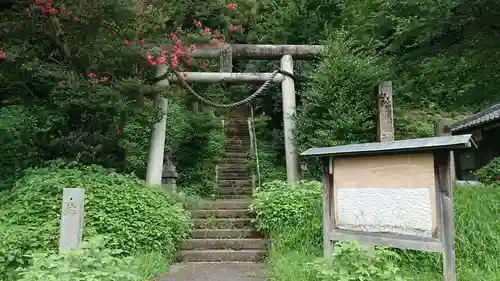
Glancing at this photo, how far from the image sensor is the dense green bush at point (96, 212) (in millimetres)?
5414

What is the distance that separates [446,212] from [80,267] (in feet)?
10.7

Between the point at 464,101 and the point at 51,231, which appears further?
the point at 464,101

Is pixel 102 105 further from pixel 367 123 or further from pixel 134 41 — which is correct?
pixel 367 123

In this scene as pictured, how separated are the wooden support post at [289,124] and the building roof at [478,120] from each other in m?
5.48

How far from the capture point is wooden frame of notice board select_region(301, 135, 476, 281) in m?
3.77

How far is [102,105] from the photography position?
6.76 m

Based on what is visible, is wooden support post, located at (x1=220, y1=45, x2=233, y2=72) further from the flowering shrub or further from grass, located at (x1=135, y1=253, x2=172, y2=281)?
grass, located at (x1=135, y1=253, x2=172, y2=281)

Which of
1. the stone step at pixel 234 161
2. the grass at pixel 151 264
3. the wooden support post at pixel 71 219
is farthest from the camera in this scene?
the stone step at pixel 234 161

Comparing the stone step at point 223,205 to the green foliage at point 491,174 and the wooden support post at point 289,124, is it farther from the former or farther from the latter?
the green foliage at point 491,174

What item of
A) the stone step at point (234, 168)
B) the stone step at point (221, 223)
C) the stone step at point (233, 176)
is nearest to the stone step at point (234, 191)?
the stone step at point (233, 176)

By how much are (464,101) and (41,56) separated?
7534mm

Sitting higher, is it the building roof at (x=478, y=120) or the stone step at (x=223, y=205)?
the building roof at (x=478, y=120)

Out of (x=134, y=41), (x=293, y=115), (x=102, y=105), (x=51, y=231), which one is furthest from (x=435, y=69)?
(x=51, y=231)

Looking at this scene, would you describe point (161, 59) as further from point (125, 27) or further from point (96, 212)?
point (96, 212)
